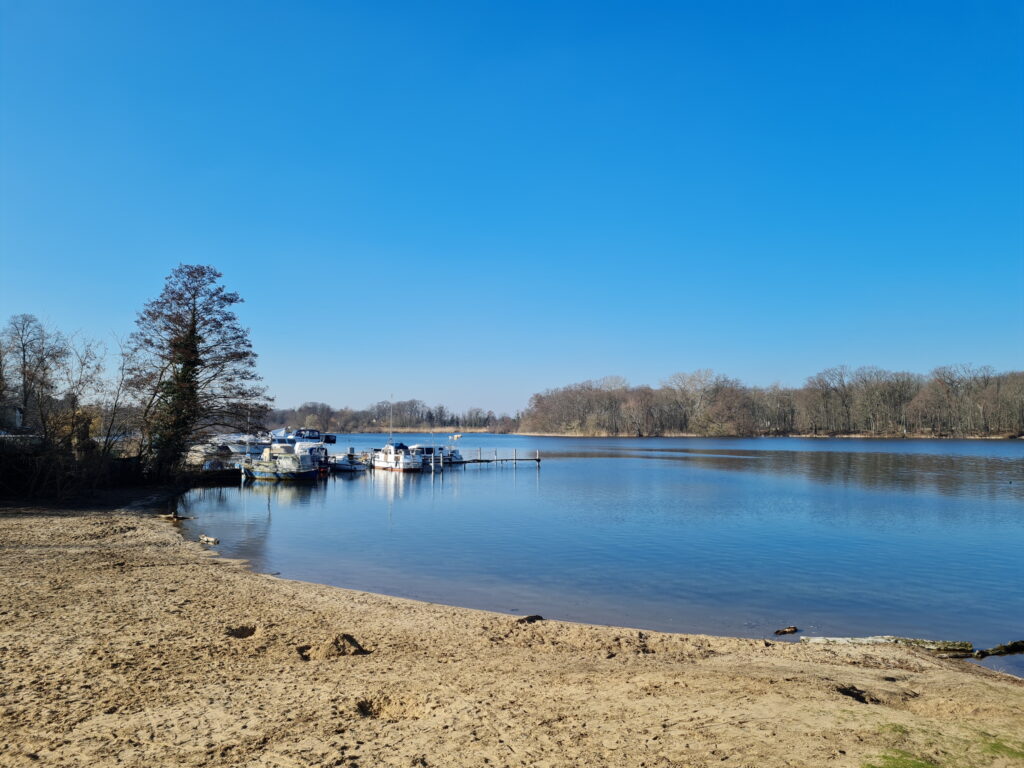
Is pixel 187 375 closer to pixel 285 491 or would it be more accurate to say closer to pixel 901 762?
pixel 285 491

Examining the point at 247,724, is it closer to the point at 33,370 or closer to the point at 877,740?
the point at 877,740

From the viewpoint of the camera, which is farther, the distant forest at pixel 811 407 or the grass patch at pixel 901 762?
the distant forest at pixel 811 407

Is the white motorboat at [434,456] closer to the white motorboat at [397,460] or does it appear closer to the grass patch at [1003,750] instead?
the white motorboat at [397,460]

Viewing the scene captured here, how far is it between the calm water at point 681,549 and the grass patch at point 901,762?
612cm

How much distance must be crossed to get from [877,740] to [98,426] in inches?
1234

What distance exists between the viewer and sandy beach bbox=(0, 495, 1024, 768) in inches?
209

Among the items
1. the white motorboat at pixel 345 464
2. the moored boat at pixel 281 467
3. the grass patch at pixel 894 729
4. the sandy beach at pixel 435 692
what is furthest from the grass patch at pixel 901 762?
the white motorboat at pixel 345 464

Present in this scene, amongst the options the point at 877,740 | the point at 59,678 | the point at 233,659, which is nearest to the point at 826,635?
the point at 877,740

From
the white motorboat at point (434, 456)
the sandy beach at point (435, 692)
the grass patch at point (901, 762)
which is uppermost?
the grass patch at point (901, 762)

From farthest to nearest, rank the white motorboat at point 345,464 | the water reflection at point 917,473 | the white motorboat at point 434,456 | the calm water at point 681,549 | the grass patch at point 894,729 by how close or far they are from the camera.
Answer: the white motorboat at point 434,456
the white motorboat at point 345,464
the water reflection at point 917,473
the calm water at point 681,549
the grass patch at point 894,729

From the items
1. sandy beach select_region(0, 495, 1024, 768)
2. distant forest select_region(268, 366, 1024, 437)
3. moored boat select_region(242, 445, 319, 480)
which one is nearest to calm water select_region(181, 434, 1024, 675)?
sandy beach select_region(0, 495, 1024, 768)

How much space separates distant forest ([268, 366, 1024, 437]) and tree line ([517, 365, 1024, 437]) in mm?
162

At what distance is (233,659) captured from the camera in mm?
7766

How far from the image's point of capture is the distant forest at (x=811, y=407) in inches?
4528
